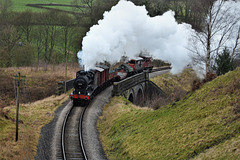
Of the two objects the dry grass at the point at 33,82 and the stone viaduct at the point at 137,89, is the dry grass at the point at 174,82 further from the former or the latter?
the dry grass at the point at 33,82

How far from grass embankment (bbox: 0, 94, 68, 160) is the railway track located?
64.7 inches

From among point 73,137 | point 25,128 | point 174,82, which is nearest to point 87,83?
point 73,137

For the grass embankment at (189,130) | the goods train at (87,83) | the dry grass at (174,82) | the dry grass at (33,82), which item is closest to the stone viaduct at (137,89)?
the dry grass at (174,82)

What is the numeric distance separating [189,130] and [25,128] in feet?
38.1

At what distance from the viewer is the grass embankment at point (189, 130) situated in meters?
11.2

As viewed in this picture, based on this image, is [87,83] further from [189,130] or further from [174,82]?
[174,82]

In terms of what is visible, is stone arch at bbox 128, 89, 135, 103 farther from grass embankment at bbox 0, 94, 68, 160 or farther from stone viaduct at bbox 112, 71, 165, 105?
grass embankment at bbox 0, 94, 68, 160

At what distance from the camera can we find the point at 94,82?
2634 centimetres

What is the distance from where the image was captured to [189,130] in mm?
13281

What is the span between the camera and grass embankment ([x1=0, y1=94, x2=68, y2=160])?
48.9 feet

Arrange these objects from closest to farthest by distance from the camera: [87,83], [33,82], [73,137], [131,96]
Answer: [73,137]
[87,83]
[131,96]
[33,82]

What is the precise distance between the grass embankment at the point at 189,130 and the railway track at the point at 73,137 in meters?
1.74

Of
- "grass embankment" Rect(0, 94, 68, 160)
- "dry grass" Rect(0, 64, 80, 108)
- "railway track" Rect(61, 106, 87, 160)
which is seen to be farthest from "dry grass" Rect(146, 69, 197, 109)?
"grass embankment" Rect(0, 94, 68, 160)

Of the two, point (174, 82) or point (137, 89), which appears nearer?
point (137, 89)
